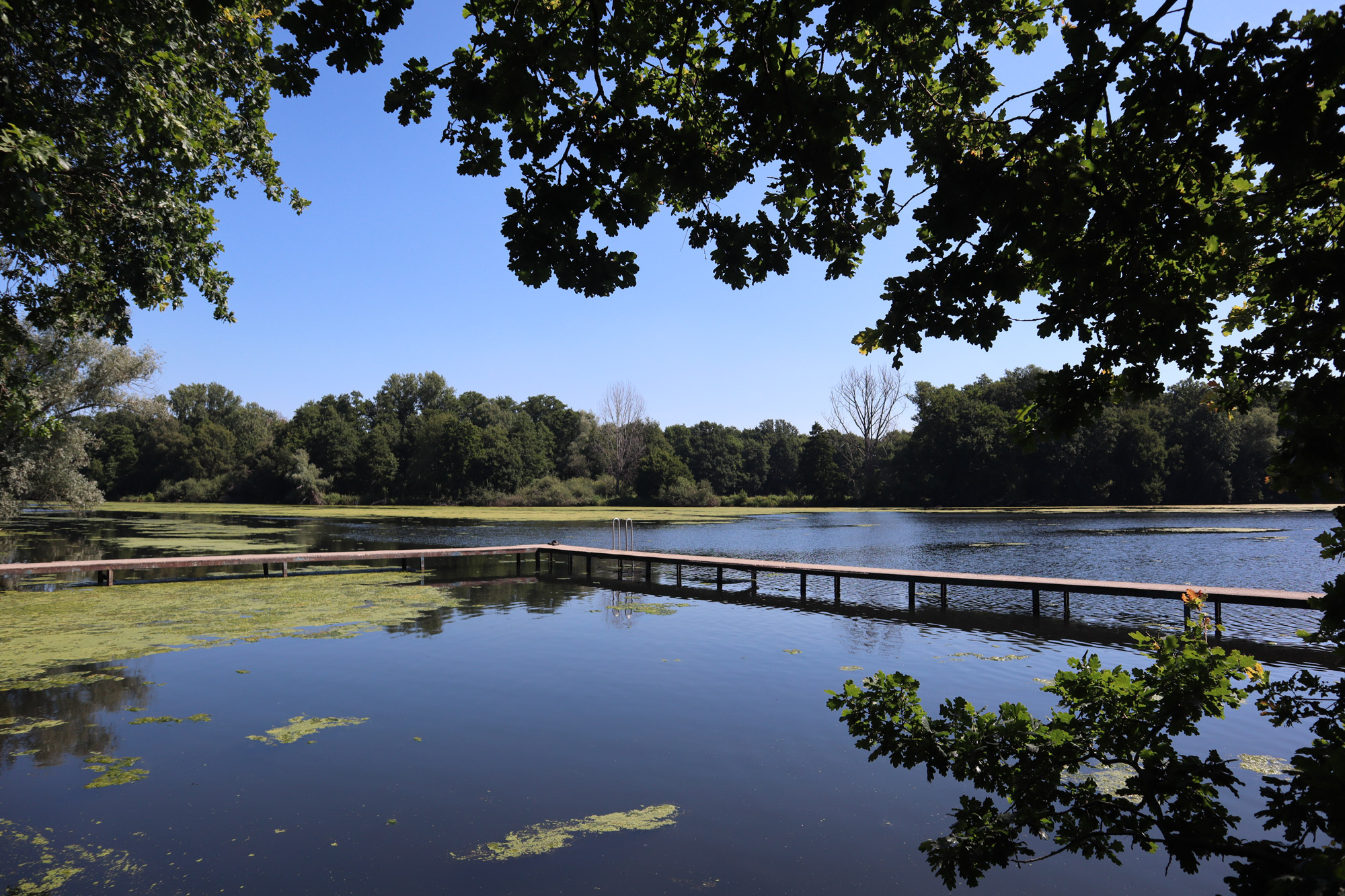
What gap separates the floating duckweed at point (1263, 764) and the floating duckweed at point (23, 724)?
9312mm

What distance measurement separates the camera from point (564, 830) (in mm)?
4328

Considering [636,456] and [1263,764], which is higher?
[636,456]

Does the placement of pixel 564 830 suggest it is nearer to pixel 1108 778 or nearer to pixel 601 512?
pixel 1108 778

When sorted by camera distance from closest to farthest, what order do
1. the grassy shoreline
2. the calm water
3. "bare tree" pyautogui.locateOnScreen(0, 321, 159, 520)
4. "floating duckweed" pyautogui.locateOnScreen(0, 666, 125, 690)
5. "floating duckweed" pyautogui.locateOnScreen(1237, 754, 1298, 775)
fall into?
the calm water
"floating duckweed" pyautogui.locateOnScreen(1237, 754, 1298, 775)
"floating duckweed" pyautogui.locateOnScreen(0, 666, 125, 690)
"bare tree" pyautogui.locateOnScreen(0, 321, 159, 520)
the grassy shoreline

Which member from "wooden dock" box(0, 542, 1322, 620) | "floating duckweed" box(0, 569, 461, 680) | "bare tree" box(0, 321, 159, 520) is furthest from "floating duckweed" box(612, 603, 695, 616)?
"bare tree" box(0, 321, 159, 520)

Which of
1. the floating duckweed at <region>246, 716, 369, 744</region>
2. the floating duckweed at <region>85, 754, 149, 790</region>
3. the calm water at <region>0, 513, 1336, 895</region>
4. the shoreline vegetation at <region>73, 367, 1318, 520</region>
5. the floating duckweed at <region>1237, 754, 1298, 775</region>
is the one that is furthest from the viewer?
the shoreline vegetation at <region>73, 367, 1318, 520</region>

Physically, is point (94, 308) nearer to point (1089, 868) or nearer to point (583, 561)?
point (1089, 868)

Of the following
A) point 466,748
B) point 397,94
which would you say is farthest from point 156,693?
point 397,94

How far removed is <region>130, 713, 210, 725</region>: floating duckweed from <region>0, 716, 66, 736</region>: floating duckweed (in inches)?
21.8

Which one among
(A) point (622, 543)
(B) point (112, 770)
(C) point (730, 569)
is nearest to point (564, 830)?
(B) point (112, 770)

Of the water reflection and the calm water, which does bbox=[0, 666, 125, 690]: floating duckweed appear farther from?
the calm water

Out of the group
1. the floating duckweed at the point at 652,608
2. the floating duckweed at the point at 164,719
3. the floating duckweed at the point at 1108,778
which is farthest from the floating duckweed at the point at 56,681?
the floating duckweed at the point at 1108,778

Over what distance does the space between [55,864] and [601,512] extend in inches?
1809

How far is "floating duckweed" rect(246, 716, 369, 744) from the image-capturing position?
5844mm
